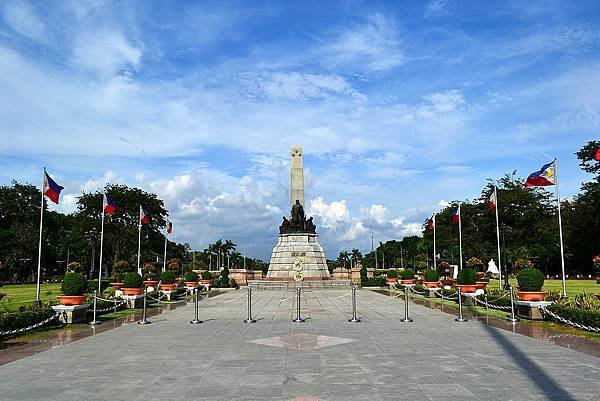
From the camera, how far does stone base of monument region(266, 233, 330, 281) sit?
1789 inches

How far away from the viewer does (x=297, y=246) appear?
1843 inches

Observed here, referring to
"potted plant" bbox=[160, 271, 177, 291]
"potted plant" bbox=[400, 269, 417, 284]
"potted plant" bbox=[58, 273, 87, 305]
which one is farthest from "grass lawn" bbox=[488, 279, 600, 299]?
"potted plant" bbox=[58, 273, 87, 305]

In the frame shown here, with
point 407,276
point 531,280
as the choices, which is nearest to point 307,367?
point 531,280

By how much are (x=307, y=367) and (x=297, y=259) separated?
36.9 meters

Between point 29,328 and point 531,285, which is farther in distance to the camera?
point 531,285

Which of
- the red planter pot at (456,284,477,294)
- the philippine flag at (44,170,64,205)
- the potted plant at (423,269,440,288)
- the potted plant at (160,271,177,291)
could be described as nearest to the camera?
the philippine flag at (44,170,64,205)

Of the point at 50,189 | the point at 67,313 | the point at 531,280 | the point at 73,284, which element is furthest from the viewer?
the point at 50,189

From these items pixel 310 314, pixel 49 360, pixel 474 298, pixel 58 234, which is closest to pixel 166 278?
pixel 310 314

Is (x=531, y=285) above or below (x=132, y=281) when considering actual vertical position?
above

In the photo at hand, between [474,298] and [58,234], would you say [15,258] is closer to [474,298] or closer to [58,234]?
[58,234]

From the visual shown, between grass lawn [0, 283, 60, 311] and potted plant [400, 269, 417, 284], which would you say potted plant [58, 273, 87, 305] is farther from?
potted plant [400, 269, 417, 284]

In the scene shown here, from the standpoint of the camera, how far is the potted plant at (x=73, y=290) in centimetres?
1661

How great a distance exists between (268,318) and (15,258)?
53.0m

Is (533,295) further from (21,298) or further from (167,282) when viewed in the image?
(21,298)
